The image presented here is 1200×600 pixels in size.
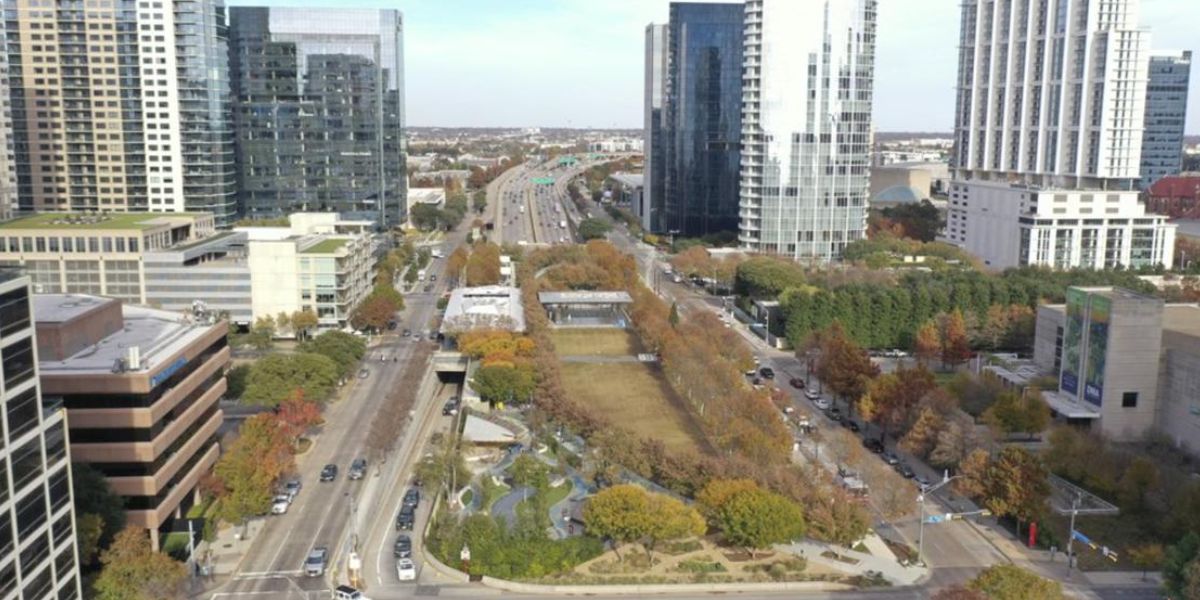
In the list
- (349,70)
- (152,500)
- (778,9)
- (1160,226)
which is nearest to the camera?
(152,500)

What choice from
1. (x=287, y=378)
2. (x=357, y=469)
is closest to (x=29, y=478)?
(x=357, y=469)

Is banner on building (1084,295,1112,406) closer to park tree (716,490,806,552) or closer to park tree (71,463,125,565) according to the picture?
park tree (716,490,806,552)

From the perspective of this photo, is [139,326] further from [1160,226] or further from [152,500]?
[1160,226]

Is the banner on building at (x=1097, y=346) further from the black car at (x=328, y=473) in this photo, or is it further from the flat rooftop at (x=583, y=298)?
the black car at (x=328, y=473)

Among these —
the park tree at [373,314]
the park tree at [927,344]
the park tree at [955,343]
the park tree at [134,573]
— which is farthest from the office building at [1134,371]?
the park tree at [373,314]

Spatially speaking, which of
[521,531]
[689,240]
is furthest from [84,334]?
[689,240]

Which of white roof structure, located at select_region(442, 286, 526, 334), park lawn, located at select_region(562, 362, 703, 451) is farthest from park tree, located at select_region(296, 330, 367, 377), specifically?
park lawn, located at select_region(562, 362, 703, 451)
